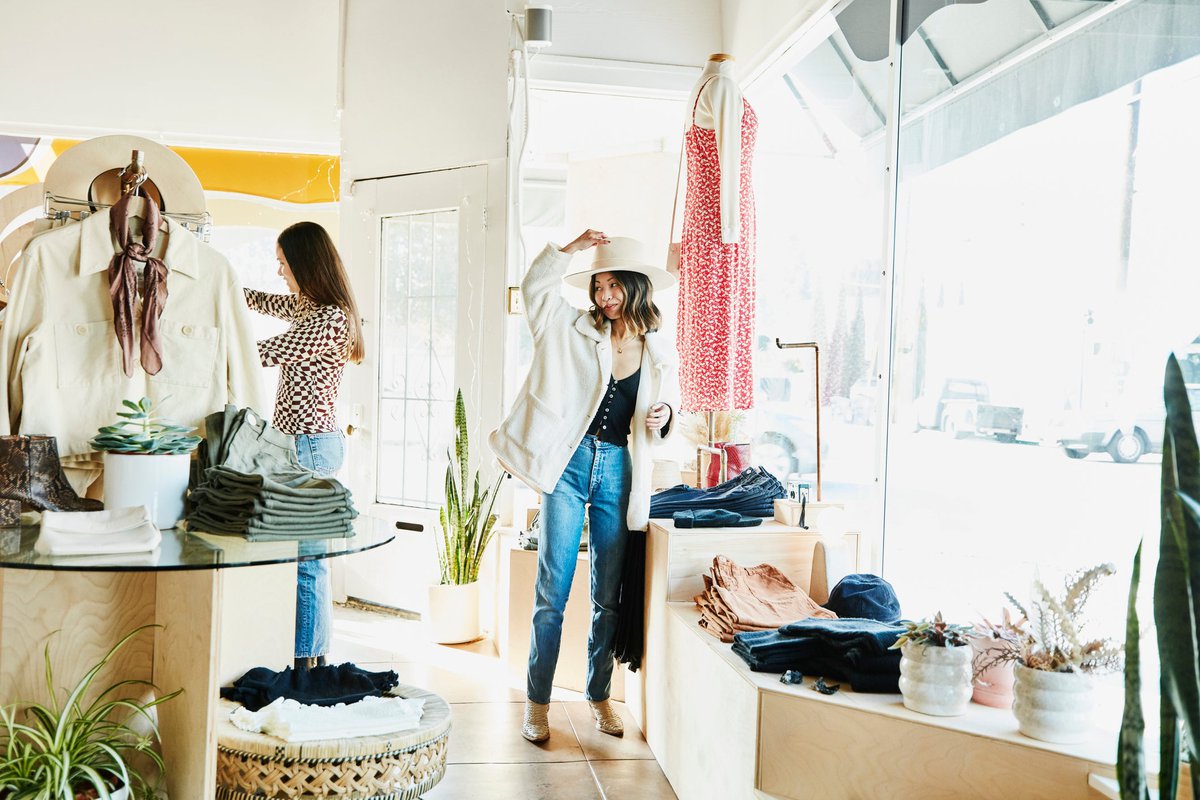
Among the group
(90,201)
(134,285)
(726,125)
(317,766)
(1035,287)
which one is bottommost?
(317,766)

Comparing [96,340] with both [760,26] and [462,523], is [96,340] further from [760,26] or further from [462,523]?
[760,26]

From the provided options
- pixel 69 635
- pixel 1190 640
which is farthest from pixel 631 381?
pixel 1190 640

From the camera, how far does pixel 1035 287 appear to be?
2.60m

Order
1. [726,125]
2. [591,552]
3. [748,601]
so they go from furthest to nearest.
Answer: [726,125] → [591,552] → [748,601]

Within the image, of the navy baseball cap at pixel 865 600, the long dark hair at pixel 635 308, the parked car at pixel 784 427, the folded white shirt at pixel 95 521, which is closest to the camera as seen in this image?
the folded white shirt at pixel 95 521

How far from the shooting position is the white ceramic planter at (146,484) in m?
1.93

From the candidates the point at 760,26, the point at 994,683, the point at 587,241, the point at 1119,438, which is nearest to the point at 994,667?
the point at 994,683

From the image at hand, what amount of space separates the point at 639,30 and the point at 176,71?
2.53 meters

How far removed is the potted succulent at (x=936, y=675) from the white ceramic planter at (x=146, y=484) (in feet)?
5.23

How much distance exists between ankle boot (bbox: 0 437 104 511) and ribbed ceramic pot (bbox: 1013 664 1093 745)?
1.97 metres

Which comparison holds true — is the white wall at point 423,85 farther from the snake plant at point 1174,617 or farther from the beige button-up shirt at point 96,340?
the snake plant at point 1174,617

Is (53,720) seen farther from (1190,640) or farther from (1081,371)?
(1081,371)

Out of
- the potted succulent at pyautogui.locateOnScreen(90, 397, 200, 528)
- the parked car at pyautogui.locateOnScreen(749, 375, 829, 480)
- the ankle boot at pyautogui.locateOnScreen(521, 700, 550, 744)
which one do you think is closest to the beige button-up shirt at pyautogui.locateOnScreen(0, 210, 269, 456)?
the potted succulent at pyautogui.locateOnScreen(90, 397, 200, 528)

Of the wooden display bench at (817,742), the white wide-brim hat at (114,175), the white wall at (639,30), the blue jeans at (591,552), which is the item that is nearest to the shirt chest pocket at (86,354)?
the white wide-brim hat at (114,175)
